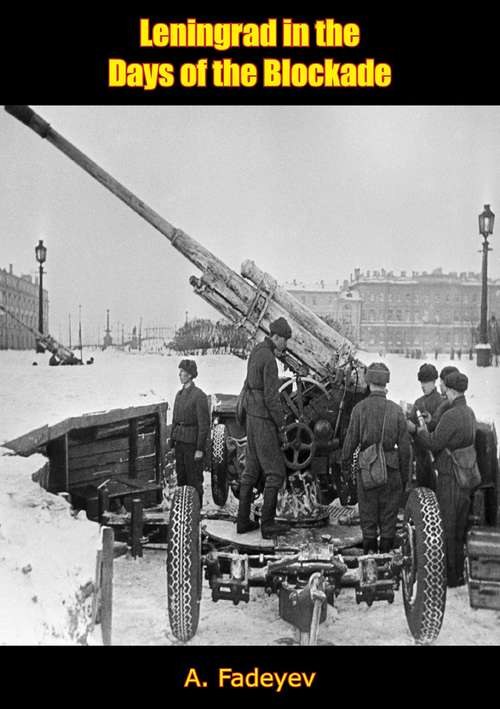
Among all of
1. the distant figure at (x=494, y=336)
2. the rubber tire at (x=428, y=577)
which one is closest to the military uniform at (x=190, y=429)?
the rubber tire at (x=428, y=577)

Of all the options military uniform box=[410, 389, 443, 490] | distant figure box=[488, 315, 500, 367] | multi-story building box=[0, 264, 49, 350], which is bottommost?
military uniform box=[410, 389, 443, 490]

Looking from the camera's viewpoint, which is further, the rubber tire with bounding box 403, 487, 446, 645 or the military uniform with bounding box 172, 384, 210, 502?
the military uniform with bounding box 172, 384, 210, 502

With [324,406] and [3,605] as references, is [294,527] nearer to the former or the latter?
[324,406]

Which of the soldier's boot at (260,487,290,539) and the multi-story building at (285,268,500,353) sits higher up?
the multi-story building at (285,268,500,353)

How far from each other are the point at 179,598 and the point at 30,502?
170cm

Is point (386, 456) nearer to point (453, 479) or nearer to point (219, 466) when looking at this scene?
point (453, 479)

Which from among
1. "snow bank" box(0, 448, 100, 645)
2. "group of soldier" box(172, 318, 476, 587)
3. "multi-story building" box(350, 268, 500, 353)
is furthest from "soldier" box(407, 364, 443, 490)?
"multi-story building" box(350, 268, 500, 353)

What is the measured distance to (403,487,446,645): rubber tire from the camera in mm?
3465

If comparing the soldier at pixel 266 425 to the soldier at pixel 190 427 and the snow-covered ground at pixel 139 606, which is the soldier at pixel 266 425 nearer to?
the snow-covered ground at pixel 139 606

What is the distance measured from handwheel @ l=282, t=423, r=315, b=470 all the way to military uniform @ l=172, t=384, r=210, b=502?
0.99 meters

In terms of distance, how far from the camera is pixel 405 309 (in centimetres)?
2573

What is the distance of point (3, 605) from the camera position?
3195mm

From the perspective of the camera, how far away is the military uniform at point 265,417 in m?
4.50

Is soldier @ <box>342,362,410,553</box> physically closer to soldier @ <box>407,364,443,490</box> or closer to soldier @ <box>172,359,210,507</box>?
soldier @ <box>407,364,443,490</box>
